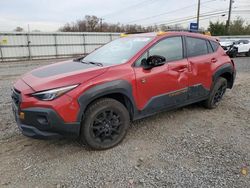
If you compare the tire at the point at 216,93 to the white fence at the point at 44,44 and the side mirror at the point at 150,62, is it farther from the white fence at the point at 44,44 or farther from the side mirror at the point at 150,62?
the white fence at the point at 44,44

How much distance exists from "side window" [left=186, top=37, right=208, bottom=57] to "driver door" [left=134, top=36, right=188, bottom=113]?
0.22m

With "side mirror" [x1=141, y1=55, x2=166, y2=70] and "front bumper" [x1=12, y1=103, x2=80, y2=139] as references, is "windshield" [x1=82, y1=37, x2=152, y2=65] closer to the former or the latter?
"side mirror" [x1=141, y1=55, x2=166, y2=70]

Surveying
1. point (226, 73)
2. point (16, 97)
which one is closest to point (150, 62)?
point (16, 97)

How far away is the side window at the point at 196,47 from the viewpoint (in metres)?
4.40

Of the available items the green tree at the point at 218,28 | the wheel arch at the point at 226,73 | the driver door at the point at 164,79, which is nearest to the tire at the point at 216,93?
the wheel arch at the point at 226,73

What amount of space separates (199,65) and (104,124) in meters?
2.28

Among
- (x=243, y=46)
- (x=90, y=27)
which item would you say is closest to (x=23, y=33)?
(x=243, y=46)

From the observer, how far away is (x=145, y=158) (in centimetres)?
319

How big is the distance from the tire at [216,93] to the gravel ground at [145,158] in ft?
2.03

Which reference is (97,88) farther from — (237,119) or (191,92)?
(237,119)

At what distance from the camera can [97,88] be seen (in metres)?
3.10

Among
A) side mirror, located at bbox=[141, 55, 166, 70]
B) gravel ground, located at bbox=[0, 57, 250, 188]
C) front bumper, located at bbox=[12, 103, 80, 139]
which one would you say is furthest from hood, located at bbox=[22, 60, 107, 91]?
gravel ground, located at bbox=[0, 57, 250, 188]

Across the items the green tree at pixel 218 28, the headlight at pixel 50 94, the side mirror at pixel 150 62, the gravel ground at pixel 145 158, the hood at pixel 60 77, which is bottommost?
the gravel ground at pixel 145 158

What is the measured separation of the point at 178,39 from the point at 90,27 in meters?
48.7
